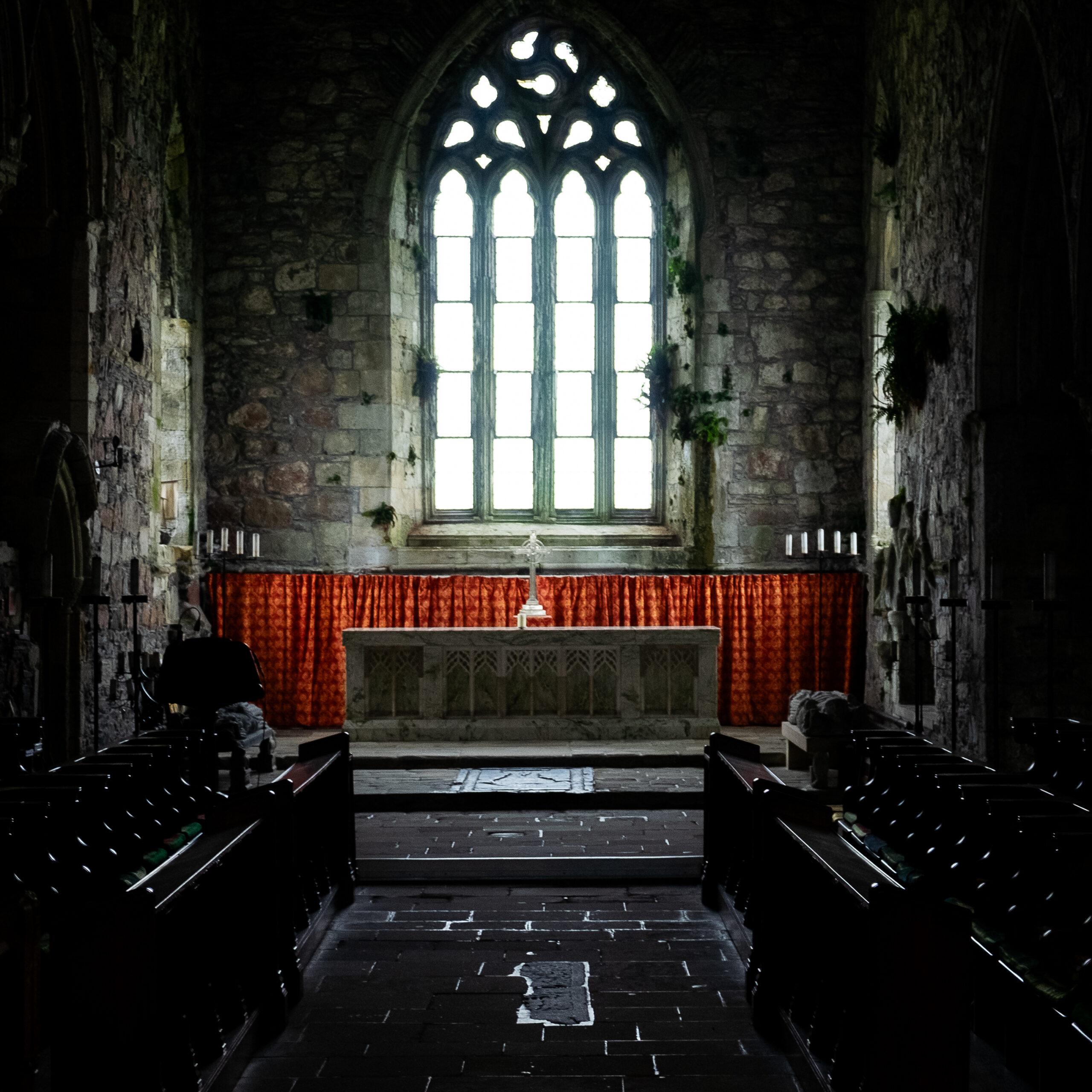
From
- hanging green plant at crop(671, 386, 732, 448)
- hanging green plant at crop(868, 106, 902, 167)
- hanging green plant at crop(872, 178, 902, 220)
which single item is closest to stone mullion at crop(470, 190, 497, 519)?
hanging green plant at crop(671, 386, 732, 448)

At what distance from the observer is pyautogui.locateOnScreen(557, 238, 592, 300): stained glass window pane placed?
1023 centimetres

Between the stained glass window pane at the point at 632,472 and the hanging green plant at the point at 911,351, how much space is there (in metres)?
2.49

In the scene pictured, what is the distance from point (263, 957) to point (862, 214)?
26.7 ft

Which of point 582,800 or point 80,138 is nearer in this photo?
point 582,800

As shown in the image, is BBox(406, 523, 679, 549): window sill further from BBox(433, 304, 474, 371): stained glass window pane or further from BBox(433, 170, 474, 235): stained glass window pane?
BBox(433, 170, 474, 235): stained glass window pane

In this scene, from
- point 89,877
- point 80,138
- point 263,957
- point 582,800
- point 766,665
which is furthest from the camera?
point 766,665

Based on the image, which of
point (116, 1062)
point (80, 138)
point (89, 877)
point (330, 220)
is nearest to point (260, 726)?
point (80, 138)

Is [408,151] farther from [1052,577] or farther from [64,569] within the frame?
[1052,577]

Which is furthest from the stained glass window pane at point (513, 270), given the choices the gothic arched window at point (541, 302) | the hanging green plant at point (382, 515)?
the hanging green plant at point (382, 515)

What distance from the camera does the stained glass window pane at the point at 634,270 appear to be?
10.2 m

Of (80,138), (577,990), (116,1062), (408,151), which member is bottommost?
(577,990)

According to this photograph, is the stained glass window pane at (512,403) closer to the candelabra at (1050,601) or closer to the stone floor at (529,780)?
the stone floor at (529,780)

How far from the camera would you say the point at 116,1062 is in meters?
2.03

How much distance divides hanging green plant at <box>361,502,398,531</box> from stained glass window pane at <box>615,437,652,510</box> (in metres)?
1.93
